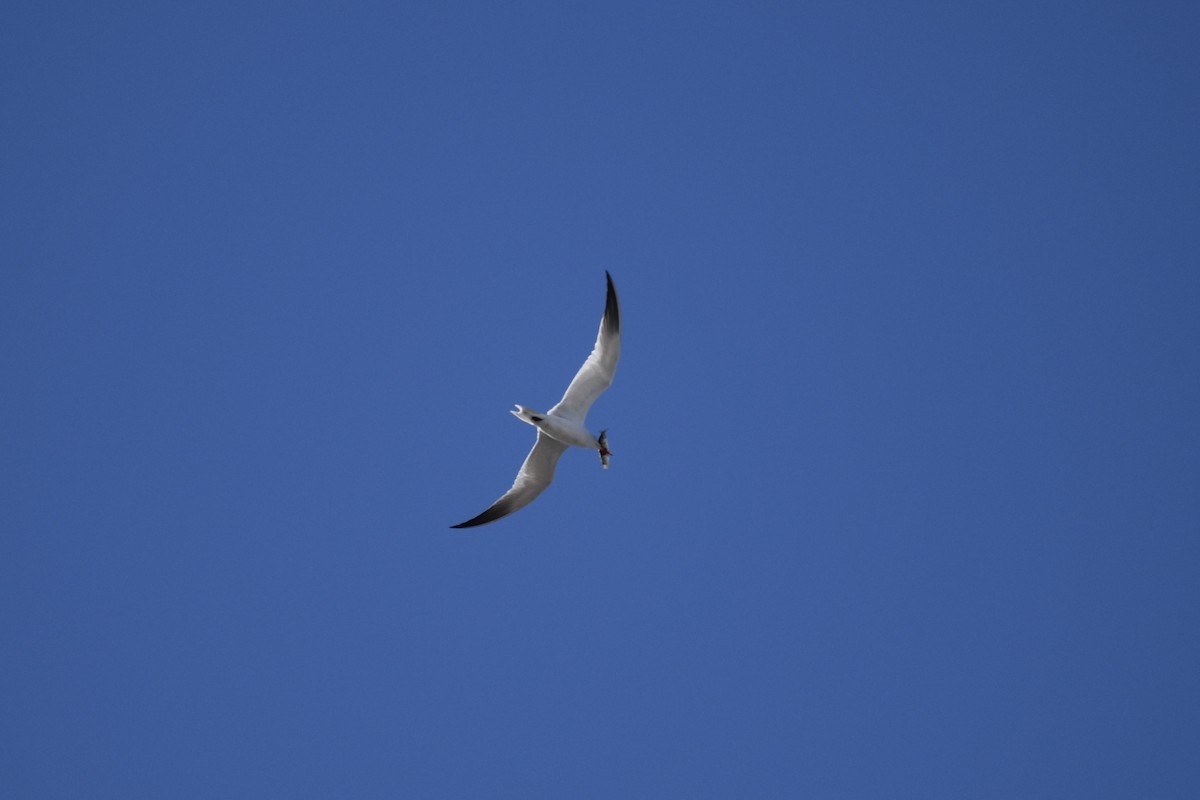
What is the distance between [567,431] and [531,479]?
2367 mm

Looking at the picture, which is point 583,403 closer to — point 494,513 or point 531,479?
point 531,479

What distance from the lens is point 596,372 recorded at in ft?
69.1

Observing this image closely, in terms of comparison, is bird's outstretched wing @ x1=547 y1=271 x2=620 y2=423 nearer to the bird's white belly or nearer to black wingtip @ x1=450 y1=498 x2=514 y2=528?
the bird's white belly

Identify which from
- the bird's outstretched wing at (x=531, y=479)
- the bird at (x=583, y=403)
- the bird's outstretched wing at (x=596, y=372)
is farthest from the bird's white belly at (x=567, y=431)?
the bird's outstretched wing at (x=531, y=479)

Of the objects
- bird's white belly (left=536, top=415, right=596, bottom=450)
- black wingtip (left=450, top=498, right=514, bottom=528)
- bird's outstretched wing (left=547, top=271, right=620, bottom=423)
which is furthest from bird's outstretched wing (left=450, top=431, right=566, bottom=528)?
bird's outstretched wing (left=547, top=271, right=620, bottom=423)

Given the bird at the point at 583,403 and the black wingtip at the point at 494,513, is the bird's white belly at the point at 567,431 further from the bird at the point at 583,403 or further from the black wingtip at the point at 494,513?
the black wingtip at the point at 494,513

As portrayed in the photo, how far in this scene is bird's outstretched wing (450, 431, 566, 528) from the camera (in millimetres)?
22000

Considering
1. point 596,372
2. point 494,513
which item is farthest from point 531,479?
point 596,372

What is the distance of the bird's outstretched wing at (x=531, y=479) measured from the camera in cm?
2200

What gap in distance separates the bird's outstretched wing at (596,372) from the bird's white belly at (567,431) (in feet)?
0.90

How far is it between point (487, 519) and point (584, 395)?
142 inches

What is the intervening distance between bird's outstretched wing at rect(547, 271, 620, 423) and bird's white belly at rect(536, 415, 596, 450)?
0.90 feet

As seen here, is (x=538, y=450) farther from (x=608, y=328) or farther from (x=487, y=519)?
(x=608, y=328)

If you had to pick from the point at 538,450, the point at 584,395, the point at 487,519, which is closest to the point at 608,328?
the point at 584,395
